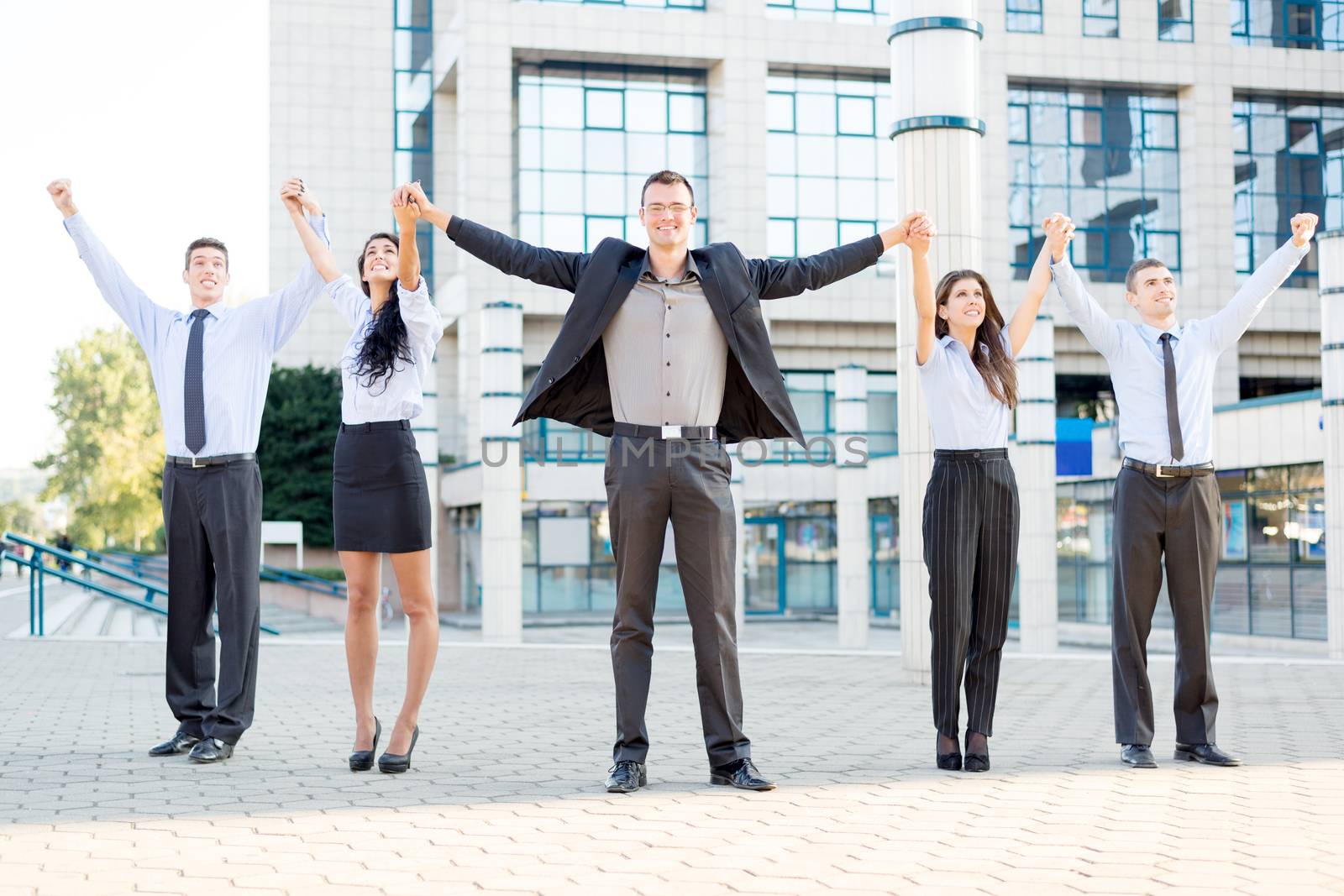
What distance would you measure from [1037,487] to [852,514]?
4329mm

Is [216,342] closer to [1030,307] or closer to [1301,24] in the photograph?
[1030,307]

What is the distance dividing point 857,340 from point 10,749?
3181cm

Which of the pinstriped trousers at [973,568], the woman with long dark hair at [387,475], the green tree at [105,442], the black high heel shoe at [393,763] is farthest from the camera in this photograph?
the green tree at [105,442]

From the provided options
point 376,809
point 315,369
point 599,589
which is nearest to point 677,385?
point 376,809

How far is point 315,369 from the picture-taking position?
40875 mm

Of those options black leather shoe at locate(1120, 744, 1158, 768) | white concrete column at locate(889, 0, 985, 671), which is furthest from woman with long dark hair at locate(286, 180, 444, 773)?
white concrete column at locate(889, 0, 985, 671)

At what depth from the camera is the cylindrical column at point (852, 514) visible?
2156 centimetres

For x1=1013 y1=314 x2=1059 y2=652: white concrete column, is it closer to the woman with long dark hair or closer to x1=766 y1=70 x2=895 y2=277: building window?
the woman with long dark hair

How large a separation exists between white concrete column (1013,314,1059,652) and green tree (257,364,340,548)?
2384 cm

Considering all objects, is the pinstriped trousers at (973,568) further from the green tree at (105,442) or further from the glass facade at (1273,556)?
the green tree at (105,442)

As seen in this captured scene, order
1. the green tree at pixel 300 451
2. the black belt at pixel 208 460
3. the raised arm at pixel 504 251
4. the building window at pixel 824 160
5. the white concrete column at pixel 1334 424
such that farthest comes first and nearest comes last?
the green tree at pixel 300 451, the building window at pixel 824 160, the white concrete column at pixel 1334 424, the black belt at pixel 208 460, the raised arm at pixel 504 251

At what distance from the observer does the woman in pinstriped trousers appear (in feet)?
19.0

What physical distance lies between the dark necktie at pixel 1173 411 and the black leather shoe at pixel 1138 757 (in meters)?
1.22

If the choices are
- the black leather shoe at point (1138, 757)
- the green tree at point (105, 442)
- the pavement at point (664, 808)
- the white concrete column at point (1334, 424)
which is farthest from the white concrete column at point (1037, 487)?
the green tree at point (105, 442)
